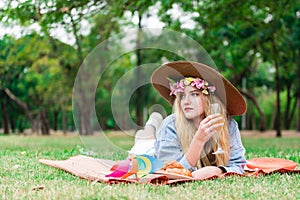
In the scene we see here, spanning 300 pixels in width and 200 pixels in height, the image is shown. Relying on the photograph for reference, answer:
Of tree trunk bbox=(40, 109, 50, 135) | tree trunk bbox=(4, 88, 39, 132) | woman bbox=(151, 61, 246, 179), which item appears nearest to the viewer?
woman bbox=(151, 61, 246, 179)

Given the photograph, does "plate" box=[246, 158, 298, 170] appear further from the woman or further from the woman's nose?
the woman's nose

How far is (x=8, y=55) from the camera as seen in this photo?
15.1 meters

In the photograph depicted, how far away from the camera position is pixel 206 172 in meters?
3.39

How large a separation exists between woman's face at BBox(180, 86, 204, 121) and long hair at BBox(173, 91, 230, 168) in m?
0.03

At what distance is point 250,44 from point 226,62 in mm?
A: 3966

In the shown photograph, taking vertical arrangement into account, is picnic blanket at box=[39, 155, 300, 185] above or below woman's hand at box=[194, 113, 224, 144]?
below

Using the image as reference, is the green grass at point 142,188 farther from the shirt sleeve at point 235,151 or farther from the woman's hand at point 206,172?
the shirt sleeve at point 235,151

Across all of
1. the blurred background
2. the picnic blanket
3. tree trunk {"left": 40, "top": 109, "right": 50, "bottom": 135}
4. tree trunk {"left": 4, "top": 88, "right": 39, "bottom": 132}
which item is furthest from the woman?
tree trunk {"left": 40, "top": 109, "right": 50, "bottom": 135}

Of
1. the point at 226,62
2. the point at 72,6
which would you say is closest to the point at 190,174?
the point at 72,6

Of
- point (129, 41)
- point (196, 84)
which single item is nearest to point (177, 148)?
point (196, 84)

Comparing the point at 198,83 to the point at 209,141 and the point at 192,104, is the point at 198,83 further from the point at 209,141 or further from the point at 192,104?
the point at 209,141

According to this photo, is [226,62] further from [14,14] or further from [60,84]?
[14,14]

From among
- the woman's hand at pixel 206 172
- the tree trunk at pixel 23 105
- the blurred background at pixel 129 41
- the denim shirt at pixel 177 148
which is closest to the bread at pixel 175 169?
the woman's hand at pixel 206 172

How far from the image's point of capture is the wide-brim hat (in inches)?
140
